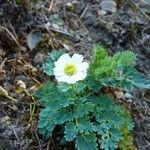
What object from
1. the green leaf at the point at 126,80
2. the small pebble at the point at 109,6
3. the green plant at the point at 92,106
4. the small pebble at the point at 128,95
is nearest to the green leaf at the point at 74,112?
the green plant at the point at 92,106

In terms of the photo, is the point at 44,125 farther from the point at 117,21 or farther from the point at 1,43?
the point at 117,21

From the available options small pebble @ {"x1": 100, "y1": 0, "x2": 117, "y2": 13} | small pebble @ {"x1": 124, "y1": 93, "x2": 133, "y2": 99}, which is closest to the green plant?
small pebble @ {"x1": 124, "y1": 93, "x2": 133, "y2": 99}

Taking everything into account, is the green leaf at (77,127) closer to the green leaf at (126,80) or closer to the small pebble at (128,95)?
the green leaf at (126,80)

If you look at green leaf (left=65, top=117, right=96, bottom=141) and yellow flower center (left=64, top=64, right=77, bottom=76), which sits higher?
yellow flower center (left=64, top=64, right=77, bottom=76)

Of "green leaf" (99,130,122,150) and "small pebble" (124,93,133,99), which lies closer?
"green leaf" (99,130,122,150)

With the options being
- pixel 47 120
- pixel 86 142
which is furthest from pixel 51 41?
pixel 86 142

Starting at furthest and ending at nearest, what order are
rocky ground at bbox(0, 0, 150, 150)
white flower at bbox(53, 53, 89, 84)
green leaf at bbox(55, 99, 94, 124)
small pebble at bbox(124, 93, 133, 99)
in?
small pebble at bbox(124, 93, 133, 99) → rocky ground at bbox(0, 0, 150, 150) → green leaf at bbox(55, 99, 94, 124) → white flower at bbox(53, 53, 89, 84)

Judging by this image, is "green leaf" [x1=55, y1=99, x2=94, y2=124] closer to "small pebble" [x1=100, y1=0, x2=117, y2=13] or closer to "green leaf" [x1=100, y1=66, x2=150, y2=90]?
"green leaf" [x1=100, y1=66, x2=150, y2=90]

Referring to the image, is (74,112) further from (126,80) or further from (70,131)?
(126,80)
